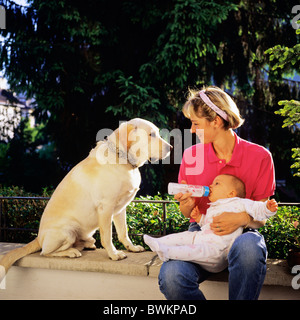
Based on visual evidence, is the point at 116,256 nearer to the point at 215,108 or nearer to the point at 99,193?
the point at 99,193

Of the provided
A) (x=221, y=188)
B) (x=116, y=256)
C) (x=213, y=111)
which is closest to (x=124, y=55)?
(x=213, y=111)

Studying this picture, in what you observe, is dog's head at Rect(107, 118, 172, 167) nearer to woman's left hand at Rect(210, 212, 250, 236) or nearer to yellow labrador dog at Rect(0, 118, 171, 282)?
yellow labrador dog at Rect(0, 118, 171, 282)

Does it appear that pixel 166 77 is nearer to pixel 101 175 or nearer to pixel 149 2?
pixel 149 2

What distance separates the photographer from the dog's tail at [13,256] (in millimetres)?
2941

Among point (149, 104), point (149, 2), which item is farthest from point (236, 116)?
point (149, 2)

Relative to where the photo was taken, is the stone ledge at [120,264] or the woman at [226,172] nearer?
the woman at [226,172]

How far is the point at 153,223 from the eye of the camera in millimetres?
4164

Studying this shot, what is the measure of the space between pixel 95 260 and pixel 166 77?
19.4 ft

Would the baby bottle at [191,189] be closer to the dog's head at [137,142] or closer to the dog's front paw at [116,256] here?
the dog's head at [137,142]

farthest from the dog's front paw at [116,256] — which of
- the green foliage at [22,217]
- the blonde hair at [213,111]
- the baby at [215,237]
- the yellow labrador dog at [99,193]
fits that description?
the green foliage at [22,217]

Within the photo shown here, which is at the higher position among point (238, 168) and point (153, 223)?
point (238, 168)

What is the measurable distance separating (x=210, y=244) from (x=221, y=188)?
1.26ft

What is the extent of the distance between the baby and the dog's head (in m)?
0.73
